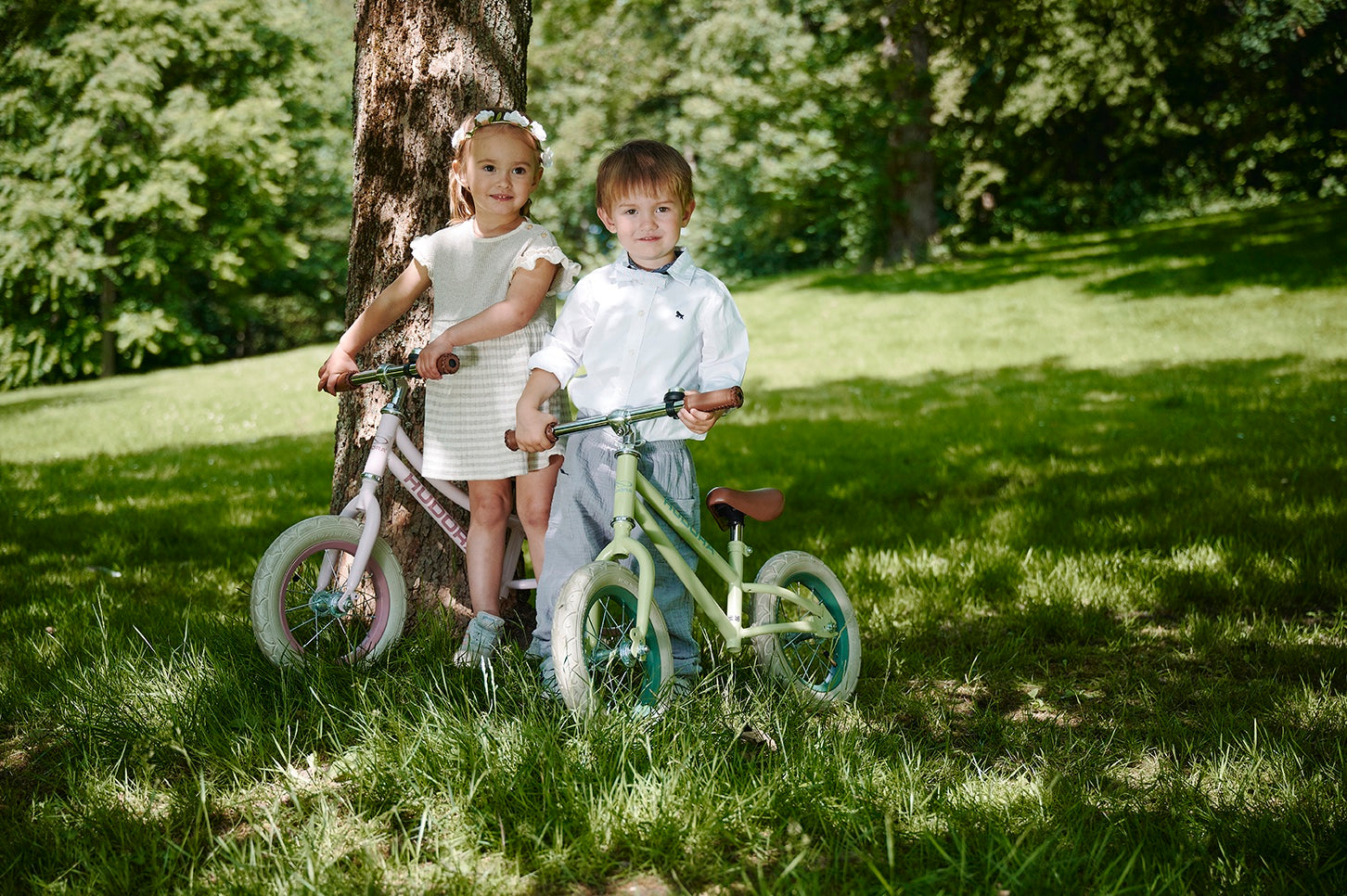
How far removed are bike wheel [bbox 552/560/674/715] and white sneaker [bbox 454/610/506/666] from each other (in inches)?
18.6

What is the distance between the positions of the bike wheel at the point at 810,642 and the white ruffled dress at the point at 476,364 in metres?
0.88

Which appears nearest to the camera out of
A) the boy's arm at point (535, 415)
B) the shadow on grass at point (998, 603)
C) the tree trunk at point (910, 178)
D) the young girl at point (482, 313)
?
the shadow on grass at point (998, 603)

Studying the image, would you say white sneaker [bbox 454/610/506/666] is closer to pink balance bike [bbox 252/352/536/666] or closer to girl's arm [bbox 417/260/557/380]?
pink balance bike [bbox 252/352/536/666]

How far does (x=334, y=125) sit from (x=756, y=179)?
49.7 feet

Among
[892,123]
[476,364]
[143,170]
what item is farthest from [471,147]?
[143,170]

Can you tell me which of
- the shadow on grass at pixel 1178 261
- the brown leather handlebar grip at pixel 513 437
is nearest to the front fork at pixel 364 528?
the brown leather handlebar grip at pixel 513 437

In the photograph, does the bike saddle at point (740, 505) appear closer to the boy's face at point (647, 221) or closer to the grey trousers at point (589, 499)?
the grey trousers at point (589, 499)

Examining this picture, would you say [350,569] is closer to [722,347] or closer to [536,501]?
[536,501]

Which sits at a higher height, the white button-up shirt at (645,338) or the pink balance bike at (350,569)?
the white button-up shirt at (645,338)

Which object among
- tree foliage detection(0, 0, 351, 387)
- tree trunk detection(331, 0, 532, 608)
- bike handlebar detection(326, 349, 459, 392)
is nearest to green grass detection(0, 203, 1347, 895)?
tree trunk detection(331, 0, 532, 608)

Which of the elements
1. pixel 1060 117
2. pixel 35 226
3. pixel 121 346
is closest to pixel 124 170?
pixel 35 226

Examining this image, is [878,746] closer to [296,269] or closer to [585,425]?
[585,425]

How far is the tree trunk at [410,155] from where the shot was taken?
375cm

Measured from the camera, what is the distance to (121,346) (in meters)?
25.9
